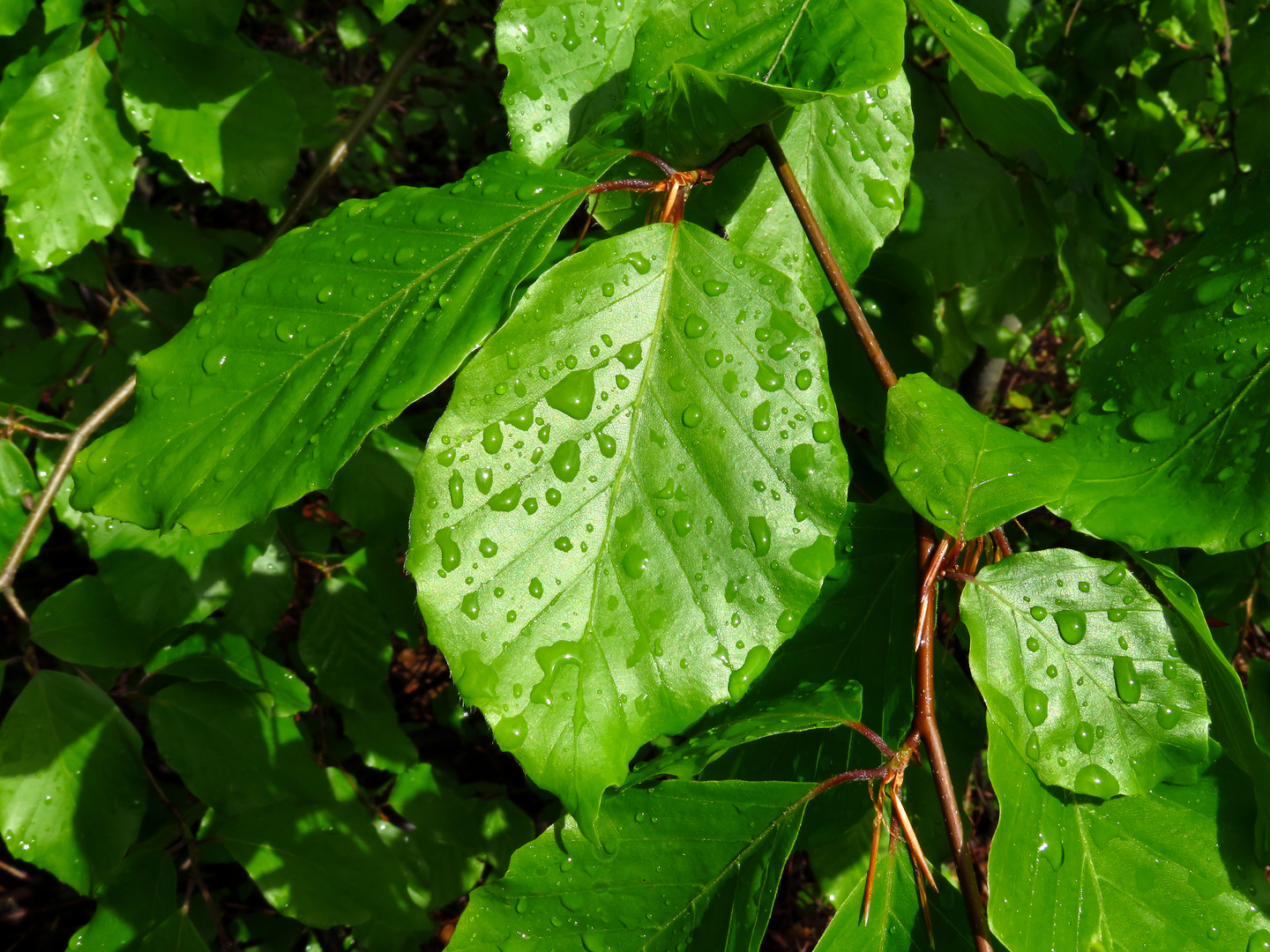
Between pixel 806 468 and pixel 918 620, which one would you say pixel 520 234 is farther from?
pixel 918 620

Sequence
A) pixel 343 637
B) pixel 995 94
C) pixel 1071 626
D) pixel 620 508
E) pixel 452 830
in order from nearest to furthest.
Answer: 1. pixel 620 508
2. pixel 1071 626
3. pixel 995 94
4. pixel 343 637
5. pixel 452 830

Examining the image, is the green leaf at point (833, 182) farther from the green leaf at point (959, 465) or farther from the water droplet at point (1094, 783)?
the water droplet at point (1094, 783)

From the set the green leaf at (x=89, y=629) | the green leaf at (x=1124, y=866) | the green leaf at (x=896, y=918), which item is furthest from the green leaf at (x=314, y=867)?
the green leaf at (x=1124, y=866)

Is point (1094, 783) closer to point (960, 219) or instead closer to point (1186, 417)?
point (1186, 417)

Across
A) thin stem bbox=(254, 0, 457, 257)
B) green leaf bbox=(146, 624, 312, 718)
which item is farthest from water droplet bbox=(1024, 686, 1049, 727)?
thin stem bbox=(254, 0, 457, 257)

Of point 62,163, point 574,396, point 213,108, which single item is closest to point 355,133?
point 213,108

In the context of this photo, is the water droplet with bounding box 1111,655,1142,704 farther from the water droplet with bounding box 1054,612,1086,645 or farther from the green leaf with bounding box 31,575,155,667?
the green leaf with bounding box 31,575,155,667

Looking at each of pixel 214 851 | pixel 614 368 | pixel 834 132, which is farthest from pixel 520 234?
pixel 214 851
